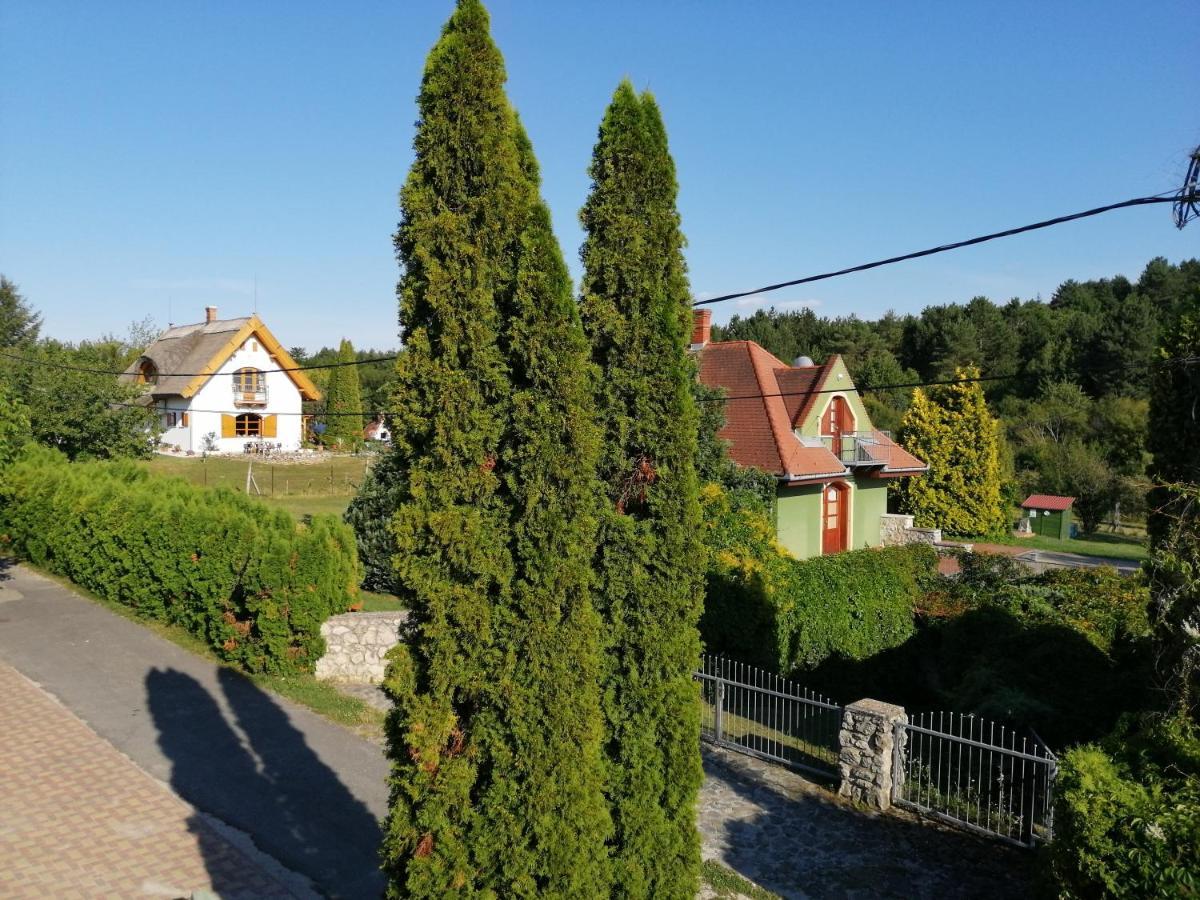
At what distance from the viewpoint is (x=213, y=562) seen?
12922mm

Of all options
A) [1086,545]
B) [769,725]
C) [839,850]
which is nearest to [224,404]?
[769,725]

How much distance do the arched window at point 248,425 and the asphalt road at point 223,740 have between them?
2795 cm

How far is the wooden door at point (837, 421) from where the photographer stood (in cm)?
2358

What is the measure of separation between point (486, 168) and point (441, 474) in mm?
1886

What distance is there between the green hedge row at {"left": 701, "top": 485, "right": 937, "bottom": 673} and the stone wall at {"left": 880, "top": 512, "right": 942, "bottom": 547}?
32.3ft

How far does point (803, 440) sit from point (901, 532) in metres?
6.45

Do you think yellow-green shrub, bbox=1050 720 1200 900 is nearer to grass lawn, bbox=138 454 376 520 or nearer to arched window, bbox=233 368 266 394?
grass lawn, bbox=138 454 376 520

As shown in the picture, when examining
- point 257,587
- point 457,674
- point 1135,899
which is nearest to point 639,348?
point 457,674

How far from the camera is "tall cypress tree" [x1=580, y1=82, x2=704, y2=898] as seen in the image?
596cm

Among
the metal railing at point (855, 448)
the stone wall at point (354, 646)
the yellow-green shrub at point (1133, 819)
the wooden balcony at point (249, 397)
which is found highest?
the wooden balcony at point (249, 397)

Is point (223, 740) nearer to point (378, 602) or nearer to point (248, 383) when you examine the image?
point (378, 602)

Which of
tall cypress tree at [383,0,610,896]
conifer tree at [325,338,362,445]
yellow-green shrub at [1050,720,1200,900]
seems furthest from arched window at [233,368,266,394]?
yellow-green shrub at [1050,720,1200,900]

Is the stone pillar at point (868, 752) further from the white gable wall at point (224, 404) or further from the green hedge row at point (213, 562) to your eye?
the white gable wall at point (224, 404)

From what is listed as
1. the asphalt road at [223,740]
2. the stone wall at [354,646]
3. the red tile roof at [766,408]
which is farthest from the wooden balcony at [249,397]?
the stone wall at [354,646]
